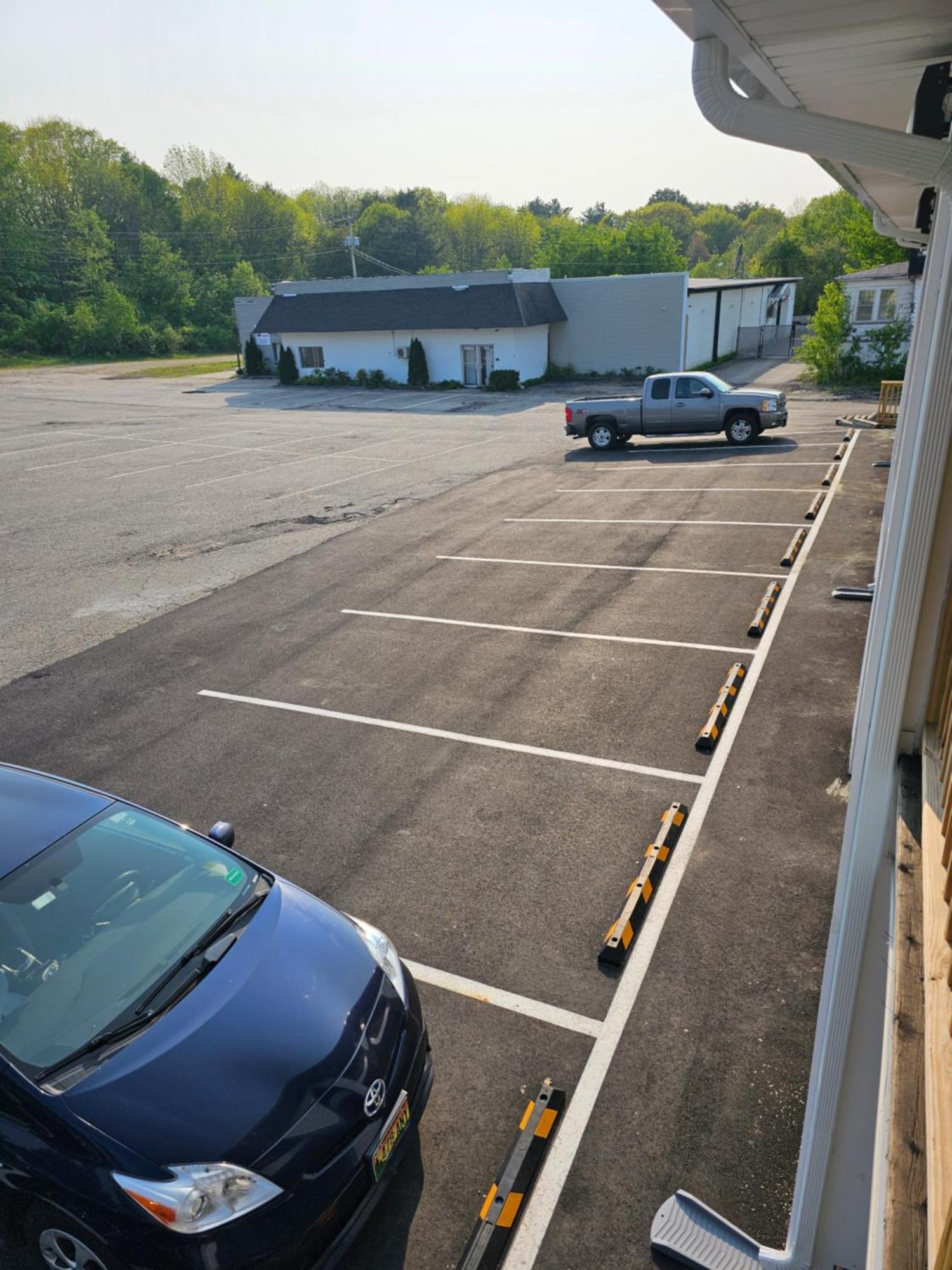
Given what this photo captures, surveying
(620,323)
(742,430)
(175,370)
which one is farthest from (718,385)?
(175,370)

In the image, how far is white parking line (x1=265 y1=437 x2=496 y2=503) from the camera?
19.8 metres

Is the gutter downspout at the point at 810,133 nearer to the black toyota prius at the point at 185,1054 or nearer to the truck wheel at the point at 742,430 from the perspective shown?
the black toyota prius at the point at 185,1054

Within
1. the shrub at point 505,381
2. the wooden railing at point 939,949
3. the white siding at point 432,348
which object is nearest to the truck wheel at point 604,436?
the shrub at point 505,381

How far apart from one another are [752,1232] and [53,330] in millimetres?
77617

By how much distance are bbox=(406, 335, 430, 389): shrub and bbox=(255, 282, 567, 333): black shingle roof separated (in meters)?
0.95

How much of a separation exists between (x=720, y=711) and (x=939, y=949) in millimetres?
6209

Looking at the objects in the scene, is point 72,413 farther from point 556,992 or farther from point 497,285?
point 556,992

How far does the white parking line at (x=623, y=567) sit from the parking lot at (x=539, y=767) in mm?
74

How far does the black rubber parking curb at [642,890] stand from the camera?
212 inches

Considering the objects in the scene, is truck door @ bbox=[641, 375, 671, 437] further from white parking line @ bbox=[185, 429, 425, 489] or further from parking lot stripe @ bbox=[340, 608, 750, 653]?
parking lot stripe @ bbox=[340, 608, 750, 653]

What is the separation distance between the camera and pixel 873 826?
10.2 ft

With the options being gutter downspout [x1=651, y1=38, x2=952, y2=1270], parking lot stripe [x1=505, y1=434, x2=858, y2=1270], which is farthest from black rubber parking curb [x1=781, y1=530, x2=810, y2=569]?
gutter downspout [x1=651, y1=38, x2=952, y2=1270]

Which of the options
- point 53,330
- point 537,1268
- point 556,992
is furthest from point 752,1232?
point 53,330

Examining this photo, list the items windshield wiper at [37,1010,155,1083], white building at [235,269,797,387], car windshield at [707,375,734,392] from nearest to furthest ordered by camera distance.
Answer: windshield wiper at [37,1010,155,1083] < car windshield at [707,375,734,392] < white building at [235,269,797,387]
